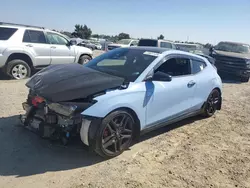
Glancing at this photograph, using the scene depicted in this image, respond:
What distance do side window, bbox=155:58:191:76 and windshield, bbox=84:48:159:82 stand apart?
27 centimetres

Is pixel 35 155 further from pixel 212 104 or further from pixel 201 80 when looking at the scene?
pixel 212 104

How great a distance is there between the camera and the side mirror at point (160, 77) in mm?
4406

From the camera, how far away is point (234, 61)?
44.4 ft

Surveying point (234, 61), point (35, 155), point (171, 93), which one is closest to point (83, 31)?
point (234, 61)

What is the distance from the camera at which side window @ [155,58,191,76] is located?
16.2ft

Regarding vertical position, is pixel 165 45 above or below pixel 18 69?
above

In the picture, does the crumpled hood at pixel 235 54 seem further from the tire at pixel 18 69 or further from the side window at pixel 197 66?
the tire at pixel 18 69

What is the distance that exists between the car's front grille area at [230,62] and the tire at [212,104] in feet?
25.7

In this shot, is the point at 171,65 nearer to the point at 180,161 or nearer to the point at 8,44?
the point at 180,161

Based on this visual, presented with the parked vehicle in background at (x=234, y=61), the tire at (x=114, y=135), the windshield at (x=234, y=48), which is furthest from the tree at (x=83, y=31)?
the tire at (x=114, y=135)

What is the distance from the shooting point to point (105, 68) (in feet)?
16.3

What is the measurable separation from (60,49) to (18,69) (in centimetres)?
186

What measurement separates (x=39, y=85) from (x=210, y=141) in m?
3.10

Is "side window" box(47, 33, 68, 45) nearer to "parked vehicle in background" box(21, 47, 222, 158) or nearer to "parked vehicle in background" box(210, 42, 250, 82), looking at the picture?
"parked vehicle in background" box(21, 47, 222, 158)
